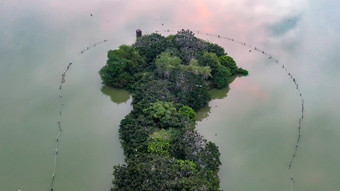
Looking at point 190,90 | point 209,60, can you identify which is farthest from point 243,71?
point 190,90

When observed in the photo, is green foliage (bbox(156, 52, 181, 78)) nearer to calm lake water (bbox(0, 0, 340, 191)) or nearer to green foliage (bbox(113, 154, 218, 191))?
calm lake water (bbox(0, 0, 340, 191))

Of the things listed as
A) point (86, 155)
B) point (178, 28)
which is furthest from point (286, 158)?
point (178, 28)

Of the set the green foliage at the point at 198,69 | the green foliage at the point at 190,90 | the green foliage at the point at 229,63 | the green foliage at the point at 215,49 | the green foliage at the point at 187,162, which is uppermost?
the green foliage at the point at 215,49

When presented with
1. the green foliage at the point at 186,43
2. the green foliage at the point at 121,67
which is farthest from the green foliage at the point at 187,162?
the green foliage at the point at 186,43

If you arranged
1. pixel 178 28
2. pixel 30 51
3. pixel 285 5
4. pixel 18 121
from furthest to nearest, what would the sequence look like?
pixel 285 5 < pixel 178 28 < pixel 30 51 < pixel 18 121

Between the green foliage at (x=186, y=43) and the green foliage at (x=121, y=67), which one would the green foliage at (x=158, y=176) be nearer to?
the green foliage at (x=121, y=67)

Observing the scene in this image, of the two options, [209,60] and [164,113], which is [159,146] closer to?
[164,113]

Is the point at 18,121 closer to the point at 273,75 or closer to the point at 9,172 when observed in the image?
the point at 9,172
